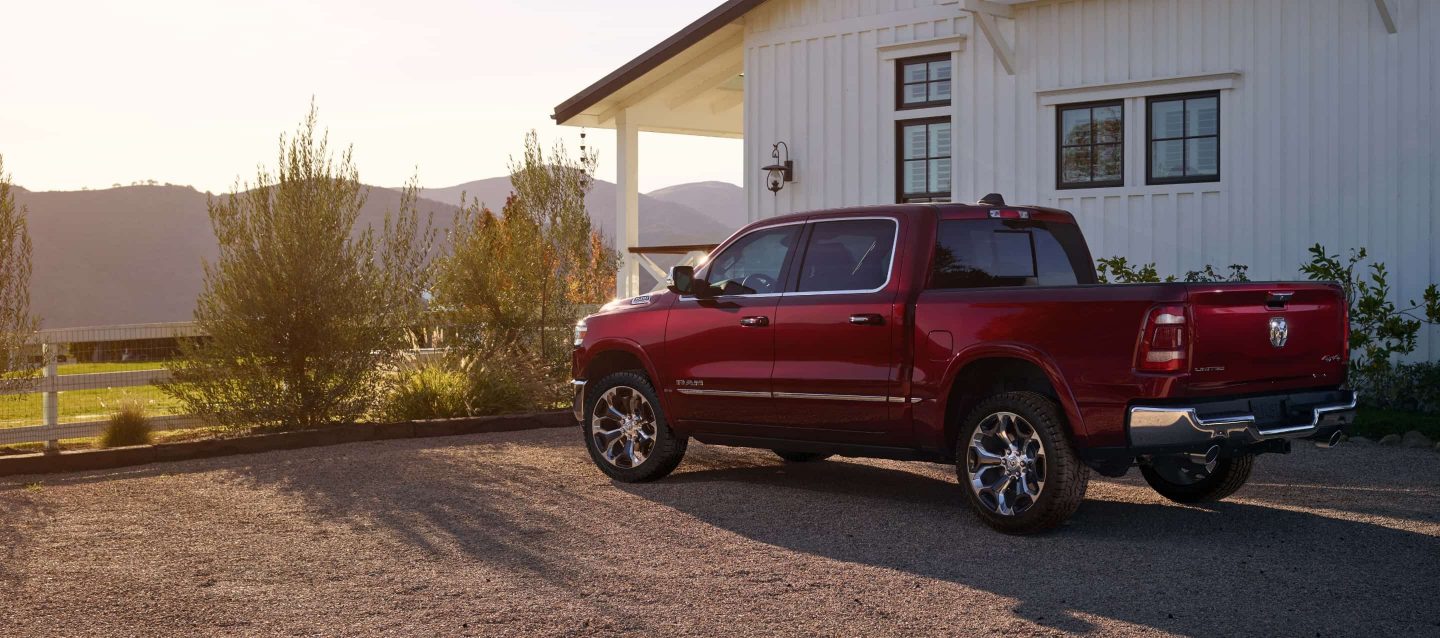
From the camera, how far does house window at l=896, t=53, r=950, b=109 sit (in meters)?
16.2

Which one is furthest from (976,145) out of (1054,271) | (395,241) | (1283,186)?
(1054,271)

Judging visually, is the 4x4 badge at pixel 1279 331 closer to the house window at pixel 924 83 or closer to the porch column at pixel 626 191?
the house window at pixel 924 83

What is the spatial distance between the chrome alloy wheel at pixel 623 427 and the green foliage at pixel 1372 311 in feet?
21.1

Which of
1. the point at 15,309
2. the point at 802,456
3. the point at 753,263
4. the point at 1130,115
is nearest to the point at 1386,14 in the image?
the point at 1130,115

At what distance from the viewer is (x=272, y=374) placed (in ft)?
42.1

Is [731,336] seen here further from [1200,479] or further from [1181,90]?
[1181,90]

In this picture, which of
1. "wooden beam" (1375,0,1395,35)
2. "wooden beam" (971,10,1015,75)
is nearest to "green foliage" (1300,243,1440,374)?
"wooden beam" (1375,0,1395,35)

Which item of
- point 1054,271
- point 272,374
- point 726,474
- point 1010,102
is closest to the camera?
point 1054,271

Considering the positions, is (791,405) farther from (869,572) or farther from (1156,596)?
(1156,596)

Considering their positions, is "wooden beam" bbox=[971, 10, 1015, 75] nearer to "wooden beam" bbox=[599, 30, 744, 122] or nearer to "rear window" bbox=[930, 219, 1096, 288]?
"wooden beam" bbox=[599, 30, 744, 122]

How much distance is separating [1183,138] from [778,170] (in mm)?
4902

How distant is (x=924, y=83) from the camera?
53.9ft

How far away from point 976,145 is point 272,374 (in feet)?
25.9

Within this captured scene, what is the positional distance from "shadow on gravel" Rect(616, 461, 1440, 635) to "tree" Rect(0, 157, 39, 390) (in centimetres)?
589
